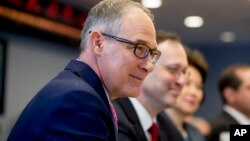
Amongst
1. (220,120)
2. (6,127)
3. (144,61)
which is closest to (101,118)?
(144,61)

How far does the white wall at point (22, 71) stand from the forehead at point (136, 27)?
2.54m

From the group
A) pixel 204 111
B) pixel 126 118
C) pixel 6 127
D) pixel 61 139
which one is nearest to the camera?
pixel 61 139

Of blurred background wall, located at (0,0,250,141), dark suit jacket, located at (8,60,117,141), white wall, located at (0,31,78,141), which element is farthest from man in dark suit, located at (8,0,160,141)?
white wall, located at (0,31,78,141)

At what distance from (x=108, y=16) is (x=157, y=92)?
0.56 metres

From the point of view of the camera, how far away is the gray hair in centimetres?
91

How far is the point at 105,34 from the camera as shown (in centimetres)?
90

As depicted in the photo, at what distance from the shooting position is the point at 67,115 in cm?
75

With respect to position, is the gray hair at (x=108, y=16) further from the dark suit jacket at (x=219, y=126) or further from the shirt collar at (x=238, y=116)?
the shirt collar at (x=238, y=116)

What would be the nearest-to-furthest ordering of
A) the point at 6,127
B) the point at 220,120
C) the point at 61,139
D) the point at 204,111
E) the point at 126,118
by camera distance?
1. the point at 61,139
2. the point at 126,118
3. the point at 220,120
4. the point at 6,127
5. the point at 204,111

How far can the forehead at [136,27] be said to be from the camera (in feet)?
2.97

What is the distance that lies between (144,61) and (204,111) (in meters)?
4.83

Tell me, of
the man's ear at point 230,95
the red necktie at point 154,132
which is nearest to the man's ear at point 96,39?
the red necktie at point 154,132

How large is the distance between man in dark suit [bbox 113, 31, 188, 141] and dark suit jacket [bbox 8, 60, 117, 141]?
400mm

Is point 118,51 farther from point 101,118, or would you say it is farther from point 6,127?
point 6,127
